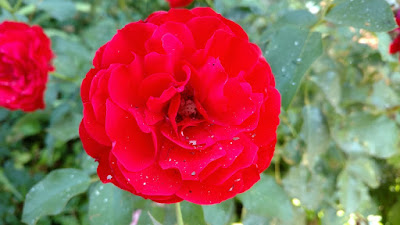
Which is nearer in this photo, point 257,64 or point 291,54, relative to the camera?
point 257,64

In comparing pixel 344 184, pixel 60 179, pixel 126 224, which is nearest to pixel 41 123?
pixel 60 179

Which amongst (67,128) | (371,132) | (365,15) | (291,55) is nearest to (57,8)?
(67,128)

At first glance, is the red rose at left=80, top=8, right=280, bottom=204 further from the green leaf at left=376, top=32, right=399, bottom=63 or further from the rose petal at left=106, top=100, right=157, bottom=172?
the green leaf at left=376, top=32, right=399, bottom=63

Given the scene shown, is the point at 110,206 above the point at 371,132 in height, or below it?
above

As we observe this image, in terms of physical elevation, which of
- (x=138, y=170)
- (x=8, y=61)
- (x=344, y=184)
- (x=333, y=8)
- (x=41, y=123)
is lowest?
(x=41, y=123)

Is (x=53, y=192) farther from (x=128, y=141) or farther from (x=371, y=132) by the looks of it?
(x=371, y=132)

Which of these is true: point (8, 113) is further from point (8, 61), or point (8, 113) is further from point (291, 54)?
point (291, 54)
